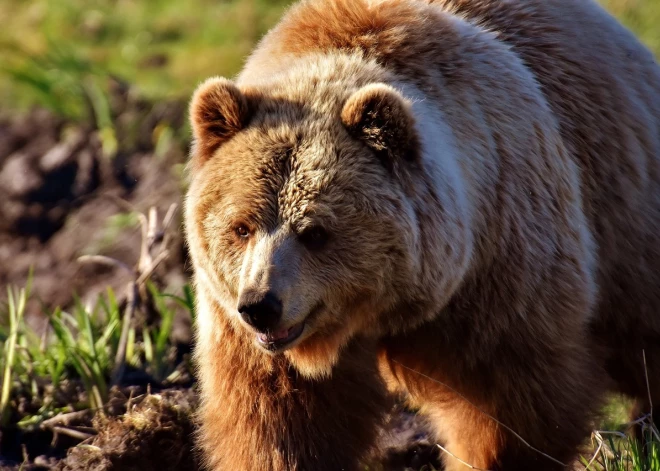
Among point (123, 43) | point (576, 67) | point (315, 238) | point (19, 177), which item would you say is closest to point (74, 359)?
point (315, 238)

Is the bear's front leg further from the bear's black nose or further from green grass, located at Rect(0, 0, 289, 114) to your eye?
green grass, located at Rect(0, 0, 289, 114)

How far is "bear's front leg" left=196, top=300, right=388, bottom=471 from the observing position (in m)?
4.60

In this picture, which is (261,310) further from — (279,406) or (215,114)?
(215,114)

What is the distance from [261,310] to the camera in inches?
157

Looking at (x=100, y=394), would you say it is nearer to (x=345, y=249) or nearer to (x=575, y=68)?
(x=345, y=249)

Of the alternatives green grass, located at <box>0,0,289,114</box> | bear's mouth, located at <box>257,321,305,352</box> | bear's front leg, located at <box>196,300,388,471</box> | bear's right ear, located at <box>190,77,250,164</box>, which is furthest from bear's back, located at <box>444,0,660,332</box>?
green grass, located at <box>0,0,289,114</box>

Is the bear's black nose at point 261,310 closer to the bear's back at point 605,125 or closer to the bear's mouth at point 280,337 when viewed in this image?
the bear's mouth at point 280,337

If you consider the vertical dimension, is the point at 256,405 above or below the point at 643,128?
below

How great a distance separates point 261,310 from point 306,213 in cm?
45

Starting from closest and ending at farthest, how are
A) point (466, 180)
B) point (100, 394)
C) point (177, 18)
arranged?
point (466, 180)
point (100, 394)
point (177, 18)

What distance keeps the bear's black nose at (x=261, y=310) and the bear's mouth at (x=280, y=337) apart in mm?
137

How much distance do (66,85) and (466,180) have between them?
219 inches

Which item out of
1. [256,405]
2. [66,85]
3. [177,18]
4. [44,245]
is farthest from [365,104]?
[177,18]

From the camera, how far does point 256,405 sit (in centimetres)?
463
